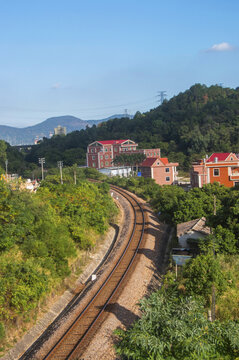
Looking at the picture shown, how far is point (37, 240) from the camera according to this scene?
1827 centimetres

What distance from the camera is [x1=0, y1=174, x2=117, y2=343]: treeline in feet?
47.5

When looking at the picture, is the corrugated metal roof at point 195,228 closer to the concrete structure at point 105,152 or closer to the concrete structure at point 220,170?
the concrete structure at point 220,170

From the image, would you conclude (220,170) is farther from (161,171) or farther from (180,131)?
(180,131)

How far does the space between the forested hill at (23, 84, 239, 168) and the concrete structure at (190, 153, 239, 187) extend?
1031 inches

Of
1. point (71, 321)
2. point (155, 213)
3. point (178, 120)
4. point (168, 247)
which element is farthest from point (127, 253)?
point (178, 120)

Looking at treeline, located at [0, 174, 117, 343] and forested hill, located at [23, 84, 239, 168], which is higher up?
forested hill, located at [23, 84, 239, 168]

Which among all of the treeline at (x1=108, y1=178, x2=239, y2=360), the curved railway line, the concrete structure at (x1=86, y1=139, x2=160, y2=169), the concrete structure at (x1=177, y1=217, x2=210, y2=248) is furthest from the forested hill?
the curved railway line

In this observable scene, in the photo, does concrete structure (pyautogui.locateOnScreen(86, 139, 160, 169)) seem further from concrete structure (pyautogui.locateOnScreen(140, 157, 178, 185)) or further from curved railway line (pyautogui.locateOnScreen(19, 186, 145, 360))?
curved railway line (pyautogui.locateOnScreen(19, 186, 145, 360))

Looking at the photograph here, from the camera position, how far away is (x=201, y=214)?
25.1 metres

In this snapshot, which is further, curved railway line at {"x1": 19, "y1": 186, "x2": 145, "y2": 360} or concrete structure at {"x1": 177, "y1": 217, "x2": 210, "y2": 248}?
concrete structure at {"x1": 177, "y1": 217, "x2": 210, "y2": 248}

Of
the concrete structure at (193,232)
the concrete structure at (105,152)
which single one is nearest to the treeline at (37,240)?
the concrete structure at (193,232)

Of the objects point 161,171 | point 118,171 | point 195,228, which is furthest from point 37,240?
point 118,171

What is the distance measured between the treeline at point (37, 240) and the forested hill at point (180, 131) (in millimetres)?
44121

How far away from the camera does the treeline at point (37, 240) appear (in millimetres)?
14466
